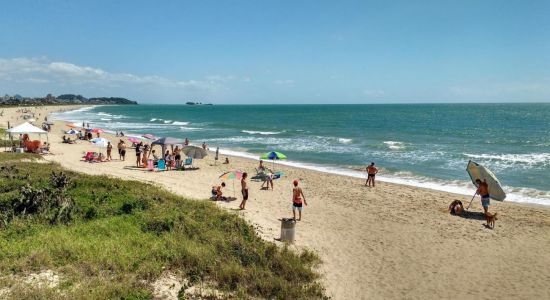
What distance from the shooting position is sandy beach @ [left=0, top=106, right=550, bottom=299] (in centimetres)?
864

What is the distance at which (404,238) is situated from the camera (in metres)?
11.7

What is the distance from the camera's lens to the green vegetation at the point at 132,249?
714cm

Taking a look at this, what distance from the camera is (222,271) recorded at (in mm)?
7699

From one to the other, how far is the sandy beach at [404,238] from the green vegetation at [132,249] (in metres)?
1.39

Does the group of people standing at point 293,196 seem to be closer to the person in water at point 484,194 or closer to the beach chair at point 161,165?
the person in water at point 484,194

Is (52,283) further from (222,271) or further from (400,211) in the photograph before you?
(400,211)

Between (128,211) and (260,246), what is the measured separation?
13.8ft

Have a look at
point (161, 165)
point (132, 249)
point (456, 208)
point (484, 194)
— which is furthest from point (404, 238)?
point (161, 165)

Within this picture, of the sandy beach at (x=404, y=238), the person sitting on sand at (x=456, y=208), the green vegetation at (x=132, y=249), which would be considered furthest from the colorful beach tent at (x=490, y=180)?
the green vegetation at (x=132, y=249)

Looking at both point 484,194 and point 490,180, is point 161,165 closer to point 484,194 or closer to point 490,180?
point 484,194

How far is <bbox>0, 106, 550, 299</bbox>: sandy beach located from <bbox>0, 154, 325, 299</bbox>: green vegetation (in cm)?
139

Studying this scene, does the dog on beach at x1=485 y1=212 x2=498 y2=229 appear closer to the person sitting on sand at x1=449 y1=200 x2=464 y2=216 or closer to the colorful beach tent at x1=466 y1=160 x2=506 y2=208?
the person sitting on sand at x1=449 y1=200 x2=464 y2=216

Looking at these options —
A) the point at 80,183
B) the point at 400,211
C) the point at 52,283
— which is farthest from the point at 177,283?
the point at 400,211

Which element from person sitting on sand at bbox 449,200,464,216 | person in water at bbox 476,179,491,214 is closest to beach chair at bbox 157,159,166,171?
person sitting on sand at bbox 449,200,464,216
